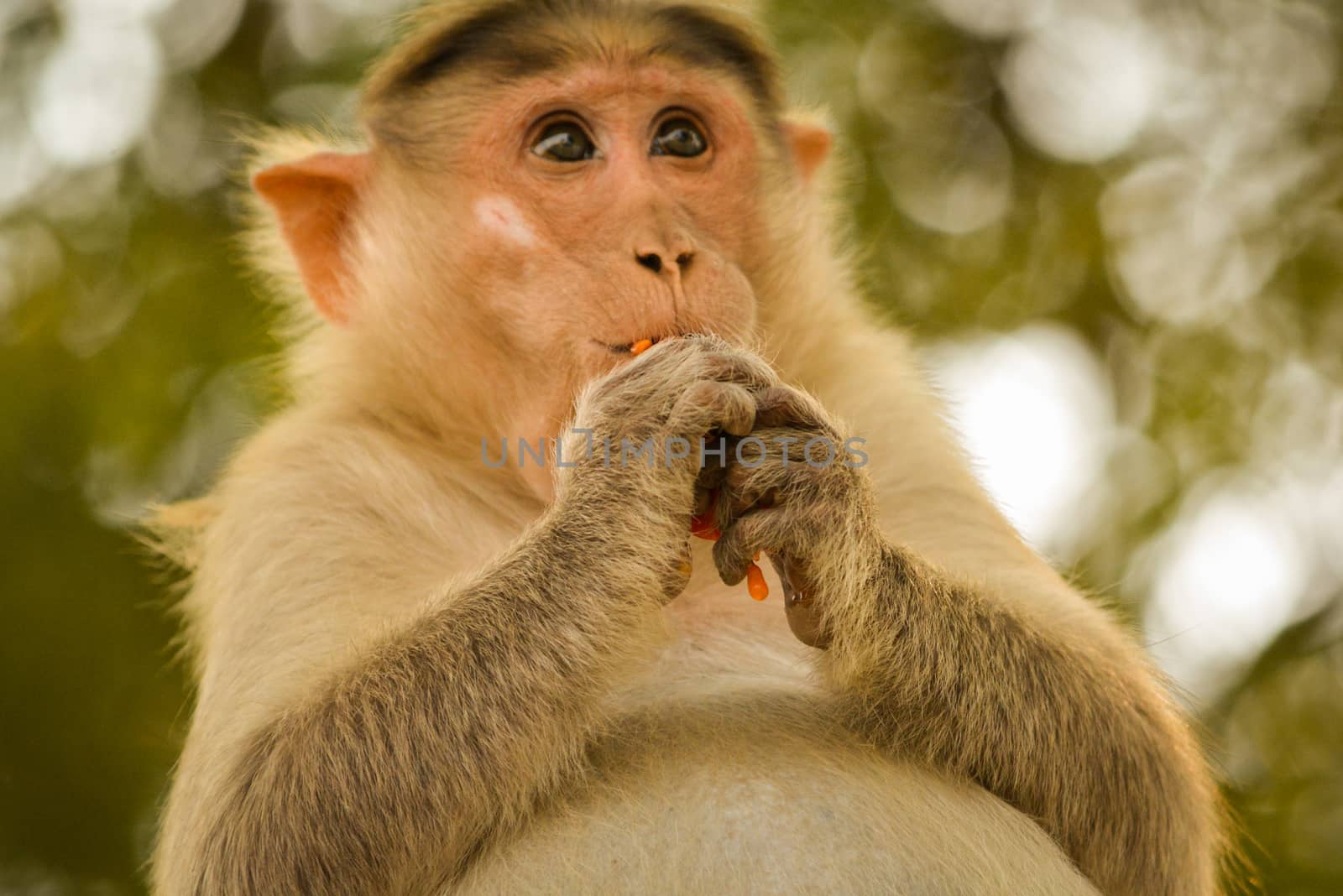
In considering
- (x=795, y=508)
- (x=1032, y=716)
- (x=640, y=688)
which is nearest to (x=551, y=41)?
(x=795, y=508)

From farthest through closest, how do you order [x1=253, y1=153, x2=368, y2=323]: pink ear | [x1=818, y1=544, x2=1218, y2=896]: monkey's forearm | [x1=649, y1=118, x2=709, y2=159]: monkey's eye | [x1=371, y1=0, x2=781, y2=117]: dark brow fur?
[x1=253, y1=153, x2=368, y2=323]: pink ear < [x1=371, y1=0, x2=781, y2=117]: dark brow fur < [x1=649, y1=118, x2=709, y2=159]: monkey's eye < [x1=818, y1=544, x2=1218, y2=896]: monkey's forearm

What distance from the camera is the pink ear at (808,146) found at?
17.3 ft

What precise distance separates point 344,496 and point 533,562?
2.63ft

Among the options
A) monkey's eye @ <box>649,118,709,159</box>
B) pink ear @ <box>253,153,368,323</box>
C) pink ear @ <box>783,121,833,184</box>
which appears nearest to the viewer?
monkey's eye @ <box>649,118,709,159</box>

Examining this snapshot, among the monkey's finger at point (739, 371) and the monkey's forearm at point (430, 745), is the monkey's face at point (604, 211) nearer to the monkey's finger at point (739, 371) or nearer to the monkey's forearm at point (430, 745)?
the monkey's finger at point (739, 371)

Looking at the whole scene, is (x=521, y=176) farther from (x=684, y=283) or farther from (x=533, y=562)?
(x=533, y=562)

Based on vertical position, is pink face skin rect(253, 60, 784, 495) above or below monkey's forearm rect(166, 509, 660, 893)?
above

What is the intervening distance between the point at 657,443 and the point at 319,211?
1945 mm

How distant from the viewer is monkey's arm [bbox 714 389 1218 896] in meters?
3.58

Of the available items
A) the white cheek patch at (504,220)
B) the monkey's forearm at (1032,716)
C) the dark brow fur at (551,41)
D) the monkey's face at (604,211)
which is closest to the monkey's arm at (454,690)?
the monkey's face at (604,211)

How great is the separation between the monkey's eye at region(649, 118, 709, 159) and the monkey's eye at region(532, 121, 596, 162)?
7.4 inches

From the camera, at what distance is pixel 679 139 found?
4523 mm

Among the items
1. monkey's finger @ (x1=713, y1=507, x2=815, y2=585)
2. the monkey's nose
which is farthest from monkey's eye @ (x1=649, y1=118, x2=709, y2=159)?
monkey's finger @ (x1=713, y1=507, x2=815, y2=585)

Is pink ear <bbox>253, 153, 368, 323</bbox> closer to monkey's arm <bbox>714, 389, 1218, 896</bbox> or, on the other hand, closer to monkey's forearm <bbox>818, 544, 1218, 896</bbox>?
monkey's arm <bbox>714, 389, 1218, 896</bbox>
